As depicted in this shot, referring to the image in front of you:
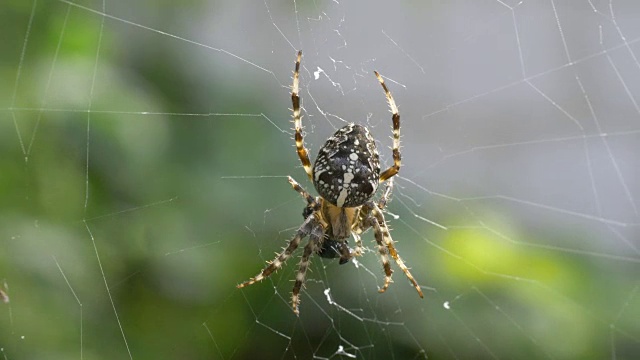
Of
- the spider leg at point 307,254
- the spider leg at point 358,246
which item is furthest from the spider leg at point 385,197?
the spider leg at point 307,254

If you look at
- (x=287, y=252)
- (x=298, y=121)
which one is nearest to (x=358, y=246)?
(x=287, y=252)

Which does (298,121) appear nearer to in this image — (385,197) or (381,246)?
(385,197)

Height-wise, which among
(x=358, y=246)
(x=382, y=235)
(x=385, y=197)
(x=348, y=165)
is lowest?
(x=358, y=246)

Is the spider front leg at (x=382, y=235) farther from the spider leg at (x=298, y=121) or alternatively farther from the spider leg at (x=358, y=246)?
the spider leg at (x=298, y=121)

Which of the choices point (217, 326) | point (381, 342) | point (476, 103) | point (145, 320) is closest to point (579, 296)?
point (381, 342)

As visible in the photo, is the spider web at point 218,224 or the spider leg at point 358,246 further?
the spider leg at point 358,246

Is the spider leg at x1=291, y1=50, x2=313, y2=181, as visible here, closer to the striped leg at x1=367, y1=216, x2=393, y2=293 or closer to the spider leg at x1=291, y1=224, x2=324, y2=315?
the spider leg at x1=291, y1=224, x2=324, y2=315
